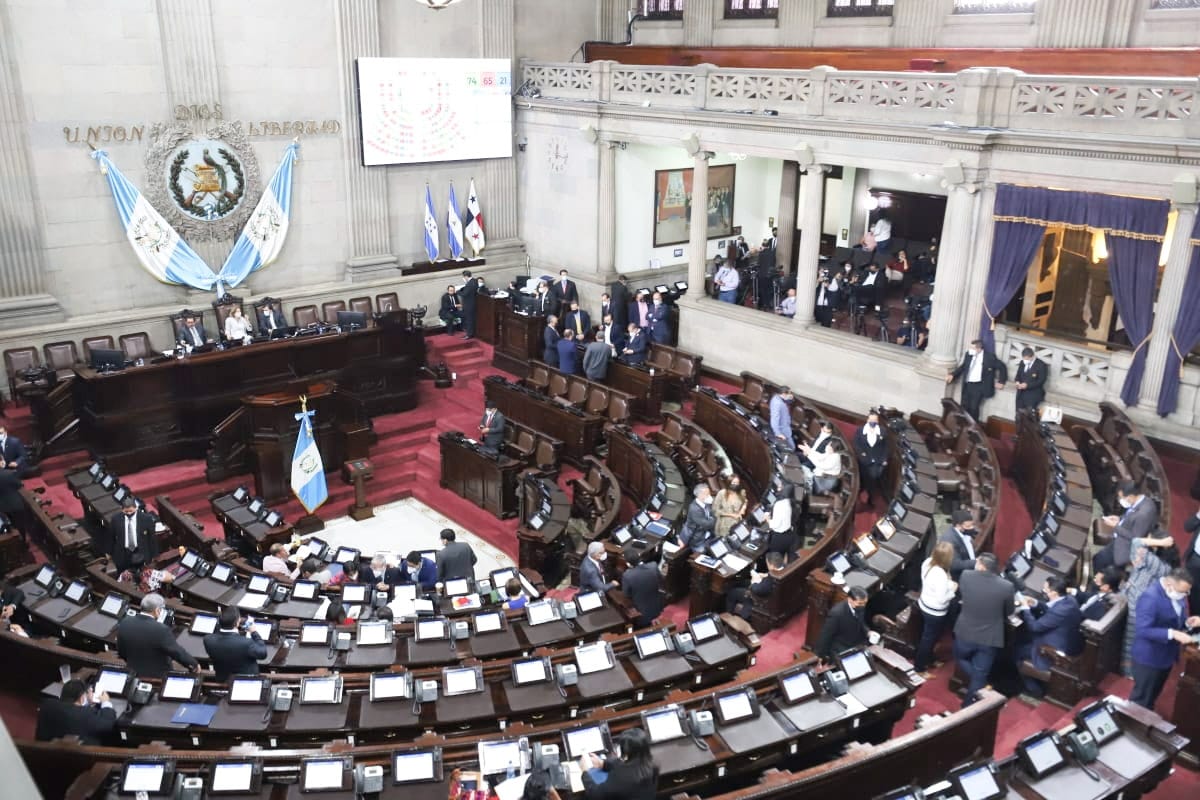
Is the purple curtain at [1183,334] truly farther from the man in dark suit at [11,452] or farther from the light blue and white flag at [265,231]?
the man in dark suit at [11,452]

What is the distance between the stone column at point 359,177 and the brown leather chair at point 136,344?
4.27m

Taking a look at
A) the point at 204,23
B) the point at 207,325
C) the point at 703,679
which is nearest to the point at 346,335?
the point at 207,325

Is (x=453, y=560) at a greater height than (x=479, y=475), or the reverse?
(x=453, y=560)

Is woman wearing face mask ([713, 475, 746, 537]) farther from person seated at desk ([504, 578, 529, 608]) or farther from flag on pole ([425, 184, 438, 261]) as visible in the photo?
flag on pole ([425, 184, 438, 261])

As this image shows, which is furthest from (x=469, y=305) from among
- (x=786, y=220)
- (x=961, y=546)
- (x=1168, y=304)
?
(x=961, y=546)

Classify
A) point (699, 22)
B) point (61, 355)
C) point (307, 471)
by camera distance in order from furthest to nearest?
point (699, 22), point (61, 355), point (307, 471)

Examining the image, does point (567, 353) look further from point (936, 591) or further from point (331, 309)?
point (936, 591)

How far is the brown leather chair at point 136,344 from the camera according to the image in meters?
16.3

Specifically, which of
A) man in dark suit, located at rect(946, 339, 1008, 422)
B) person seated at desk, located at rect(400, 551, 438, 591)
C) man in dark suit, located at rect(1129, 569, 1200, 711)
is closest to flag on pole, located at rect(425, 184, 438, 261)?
person seated at desk, located at rect(400, 551, 438, 591)

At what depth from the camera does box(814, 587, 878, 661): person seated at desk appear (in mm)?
7938

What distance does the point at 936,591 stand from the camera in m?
8.36

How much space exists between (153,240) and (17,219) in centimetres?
205

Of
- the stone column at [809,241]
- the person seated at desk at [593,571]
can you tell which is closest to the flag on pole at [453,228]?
the stone column at [809,241]

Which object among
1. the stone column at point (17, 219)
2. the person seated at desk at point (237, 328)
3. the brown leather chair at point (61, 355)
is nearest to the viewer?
the stone column at point (17, 219)
